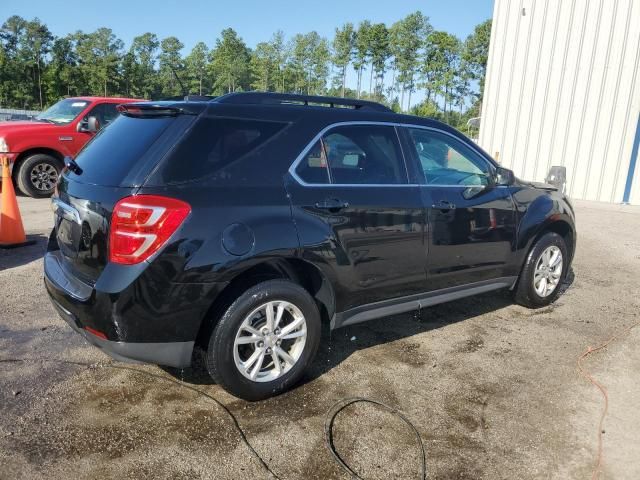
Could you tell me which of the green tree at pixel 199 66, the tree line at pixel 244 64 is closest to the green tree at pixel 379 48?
the tree line at pixel 244 64

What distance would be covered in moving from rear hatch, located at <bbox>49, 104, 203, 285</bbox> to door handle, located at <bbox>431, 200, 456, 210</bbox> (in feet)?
6.11

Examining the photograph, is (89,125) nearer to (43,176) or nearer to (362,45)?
(43,176)

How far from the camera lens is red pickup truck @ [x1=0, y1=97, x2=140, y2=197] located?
934 centimetres

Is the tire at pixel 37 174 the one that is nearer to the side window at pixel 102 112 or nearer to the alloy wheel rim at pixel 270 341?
the side window at pixel 102 112

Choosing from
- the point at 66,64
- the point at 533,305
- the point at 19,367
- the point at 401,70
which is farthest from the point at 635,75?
the point at 66,64

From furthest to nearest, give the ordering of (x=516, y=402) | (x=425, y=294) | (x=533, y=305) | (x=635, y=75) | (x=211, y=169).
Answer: (x=635, y=75)
(x=533, y=305)
(x=425, y=294)
(x=516, y=402)
(x=211, y=169)

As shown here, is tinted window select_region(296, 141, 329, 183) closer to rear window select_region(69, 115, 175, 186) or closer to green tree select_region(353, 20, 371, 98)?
rear window select_region(69, 115, 175, 186)

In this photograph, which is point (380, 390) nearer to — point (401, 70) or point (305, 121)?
point (305, 121)

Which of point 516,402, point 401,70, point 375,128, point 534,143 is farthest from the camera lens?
point 401,70

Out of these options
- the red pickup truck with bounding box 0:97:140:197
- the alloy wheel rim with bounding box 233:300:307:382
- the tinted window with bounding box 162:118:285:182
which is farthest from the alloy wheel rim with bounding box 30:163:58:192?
the alloy wheel rim with bounding box 233:300:307:382

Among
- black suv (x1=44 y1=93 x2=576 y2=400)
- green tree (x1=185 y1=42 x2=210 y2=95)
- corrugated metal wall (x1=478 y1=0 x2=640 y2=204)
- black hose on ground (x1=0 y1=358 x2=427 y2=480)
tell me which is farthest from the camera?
green tree (x1=185 y1=42 x2=210 y2=95)

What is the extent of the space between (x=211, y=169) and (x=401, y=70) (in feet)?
199

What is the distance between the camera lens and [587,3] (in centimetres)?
1341

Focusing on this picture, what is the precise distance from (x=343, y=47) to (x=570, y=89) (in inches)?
2044
